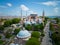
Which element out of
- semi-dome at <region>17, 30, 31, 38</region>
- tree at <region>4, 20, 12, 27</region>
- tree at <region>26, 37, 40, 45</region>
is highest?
tree at <region>4, 20, 12, 27</region>

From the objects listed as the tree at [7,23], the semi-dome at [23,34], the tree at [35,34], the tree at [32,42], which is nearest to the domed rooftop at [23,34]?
the semi-dome at [23,34]

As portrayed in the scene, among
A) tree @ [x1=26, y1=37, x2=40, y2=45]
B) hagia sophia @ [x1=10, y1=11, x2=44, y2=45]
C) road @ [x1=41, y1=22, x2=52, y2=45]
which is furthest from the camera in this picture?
road @ [x1=41, y1=22, x2=52, y2=45]

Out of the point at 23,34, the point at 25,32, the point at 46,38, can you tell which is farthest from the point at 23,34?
the point at 46,38

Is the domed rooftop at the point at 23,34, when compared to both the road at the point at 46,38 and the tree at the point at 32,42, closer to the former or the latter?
the tree at the point at 32,42

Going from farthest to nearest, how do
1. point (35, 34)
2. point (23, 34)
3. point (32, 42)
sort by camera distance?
1. point (23, 34)
2. point (35, 34)
3. point (32, 42)

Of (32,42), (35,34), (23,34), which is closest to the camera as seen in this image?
(32,42)

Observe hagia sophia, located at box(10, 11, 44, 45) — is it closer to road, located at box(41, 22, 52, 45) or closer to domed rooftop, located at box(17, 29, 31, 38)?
domed rooftop, located at box(17, 29, 31, 38)

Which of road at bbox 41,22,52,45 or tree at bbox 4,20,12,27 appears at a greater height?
tree at bbox 4,20,12,27

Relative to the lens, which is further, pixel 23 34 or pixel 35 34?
pixel 23 34

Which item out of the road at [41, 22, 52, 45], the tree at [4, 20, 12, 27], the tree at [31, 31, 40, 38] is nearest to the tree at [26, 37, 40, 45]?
the tree at [31, 31, 40, 38]

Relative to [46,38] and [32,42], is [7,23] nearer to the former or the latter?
[32,42]

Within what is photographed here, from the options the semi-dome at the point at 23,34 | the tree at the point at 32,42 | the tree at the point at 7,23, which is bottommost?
the tree at the point at 32,42

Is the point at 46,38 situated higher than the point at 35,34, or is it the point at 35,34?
the point at 35,34
